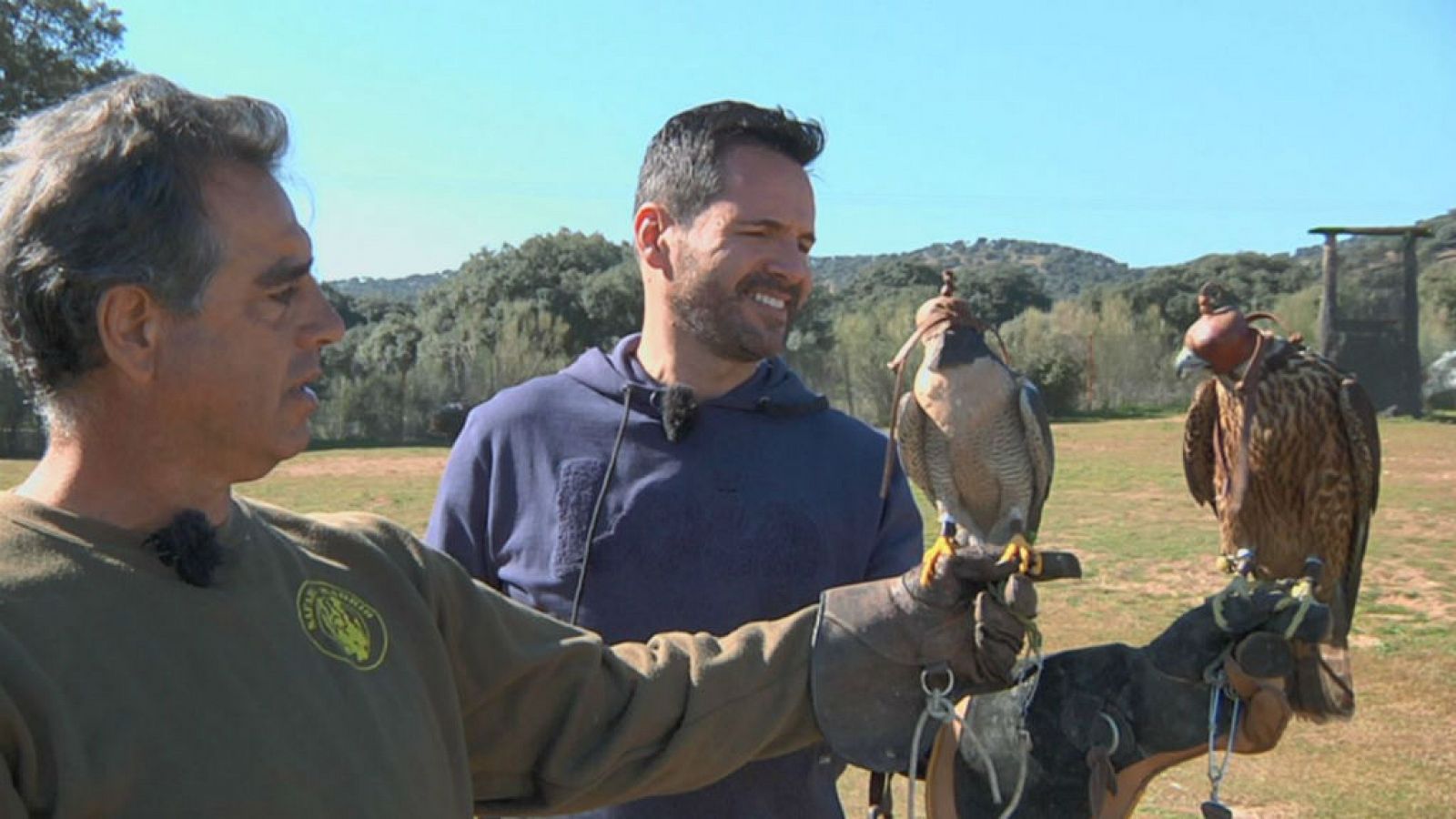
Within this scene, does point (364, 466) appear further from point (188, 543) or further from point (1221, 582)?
point (188, 543)

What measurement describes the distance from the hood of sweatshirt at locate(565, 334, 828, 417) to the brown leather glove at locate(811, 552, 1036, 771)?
0.61 metres

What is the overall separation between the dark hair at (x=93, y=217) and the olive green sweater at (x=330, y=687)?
209 mm

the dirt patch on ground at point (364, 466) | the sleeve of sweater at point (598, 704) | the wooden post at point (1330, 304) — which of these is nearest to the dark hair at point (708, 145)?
the sleeve of sweater at point (598, 704)

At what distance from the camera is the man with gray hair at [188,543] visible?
134 cm

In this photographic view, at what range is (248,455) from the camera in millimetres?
1599

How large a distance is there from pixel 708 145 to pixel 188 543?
4.44 feet

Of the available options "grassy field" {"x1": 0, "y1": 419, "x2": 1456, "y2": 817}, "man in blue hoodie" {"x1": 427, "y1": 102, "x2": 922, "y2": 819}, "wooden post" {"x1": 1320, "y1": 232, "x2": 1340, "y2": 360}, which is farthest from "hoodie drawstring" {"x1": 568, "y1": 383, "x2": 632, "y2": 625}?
"wooden post" {"x1": 1320, "y1": 232, "x2": 1340, "y2": 360}

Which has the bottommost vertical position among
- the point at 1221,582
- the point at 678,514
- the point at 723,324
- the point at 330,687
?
the point at 1221,582

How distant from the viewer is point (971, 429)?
13.7 ft

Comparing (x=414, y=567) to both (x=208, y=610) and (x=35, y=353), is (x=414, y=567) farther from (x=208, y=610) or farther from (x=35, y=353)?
(x=35, y=353)

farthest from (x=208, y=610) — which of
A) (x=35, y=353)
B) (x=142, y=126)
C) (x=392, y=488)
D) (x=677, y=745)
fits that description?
(x=392, y=488)

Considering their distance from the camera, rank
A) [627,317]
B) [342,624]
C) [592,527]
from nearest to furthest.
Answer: [342,624] < [592,527] < [627,317]

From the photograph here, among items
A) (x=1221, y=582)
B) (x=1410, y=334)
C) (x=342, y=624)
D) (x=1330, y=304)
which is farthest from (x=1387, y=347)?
(x=342, y=624)

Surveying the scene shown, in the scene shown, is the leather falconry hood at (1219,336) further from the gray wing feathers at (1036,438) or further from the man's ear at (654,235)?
the man's ear at (654,235)
